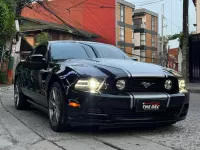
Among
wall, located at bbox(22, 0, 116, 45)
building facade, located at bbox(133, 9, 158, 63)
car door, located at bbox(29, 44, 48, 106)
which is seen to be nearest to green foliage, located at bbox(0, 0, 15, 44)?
car door, located at bbox(29, 44, 48, 106)

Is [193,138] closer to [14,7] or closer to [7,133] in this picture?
[7,133]

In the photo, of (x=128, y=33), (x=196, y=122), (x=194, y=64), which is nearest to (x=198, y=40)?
(x=194, y=64)

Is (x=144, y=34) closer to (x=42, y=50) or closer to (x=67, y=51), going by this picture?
(x=42, y=50)

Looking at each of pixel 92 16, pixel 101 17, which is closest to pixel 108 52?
pixel 101 17

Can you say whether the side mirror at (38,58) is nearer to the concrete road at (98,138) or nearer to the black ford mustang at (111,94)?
the black ford mustang at (111,94)

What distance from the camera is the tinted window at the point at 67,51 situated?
6344 millimetres

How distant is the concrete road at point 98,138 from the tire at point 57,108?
0.36ft

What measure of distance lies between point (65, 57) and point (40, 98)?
2.66 ft

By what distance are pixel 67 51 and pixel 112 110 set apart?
195cm

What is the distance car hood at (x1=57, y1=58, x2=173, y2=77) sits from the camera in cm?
509

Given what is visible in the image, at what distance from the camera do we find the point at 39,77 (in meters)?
6.43

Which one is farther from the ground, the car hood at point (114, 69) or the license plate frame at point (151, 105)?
the car hood at point (114, 69)

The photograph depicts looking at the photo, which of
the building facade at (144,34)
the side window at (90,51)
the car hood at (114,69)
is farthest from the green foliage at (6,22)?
the building facade at (144,34)

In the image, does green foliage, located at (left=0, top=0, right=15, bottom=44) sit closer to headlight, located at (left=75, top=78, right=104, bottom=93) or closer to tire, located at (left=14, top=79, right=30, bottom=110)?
tire, located at (left=14, top=79, right=30, bottom=110)
